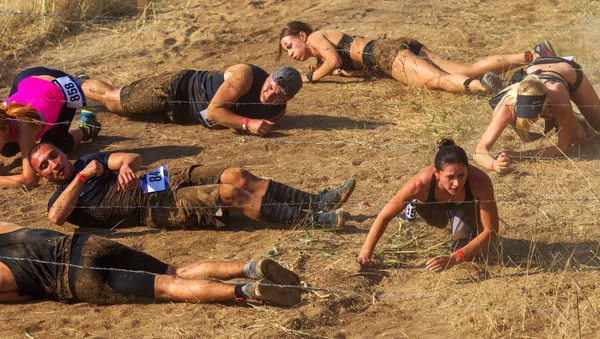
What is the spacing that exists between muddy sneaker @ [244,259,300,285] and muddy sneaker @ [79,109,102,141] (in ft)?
11.1

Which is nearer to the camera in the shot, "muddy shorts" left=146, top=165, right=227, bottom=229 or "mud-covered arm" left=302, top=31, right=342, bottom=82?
"muddy shorts" left=146, top=165, right=227, bottom=229

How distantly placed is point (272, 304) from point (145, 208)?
5.01 feet

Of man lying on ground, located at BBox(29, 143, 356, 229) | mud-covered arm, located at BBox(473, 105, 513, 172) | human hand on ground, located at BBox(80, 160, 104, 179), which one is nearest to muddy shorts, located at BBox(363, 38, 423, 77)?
mud-covered arm, located at BBox(473, 105, 513, 172)

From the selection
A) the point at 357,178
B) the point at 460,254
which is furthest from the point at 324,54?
the point at 460,254

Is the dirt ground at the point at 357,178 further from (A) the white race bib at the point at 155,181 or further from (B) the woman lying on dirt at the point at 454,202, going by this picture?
(A) the white race bib at the point at 155,181

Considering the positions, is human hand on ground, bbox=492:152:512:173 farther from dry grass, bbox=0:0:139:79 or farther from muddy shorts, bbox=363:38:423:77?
dry grass, bbox=0:0:139:79

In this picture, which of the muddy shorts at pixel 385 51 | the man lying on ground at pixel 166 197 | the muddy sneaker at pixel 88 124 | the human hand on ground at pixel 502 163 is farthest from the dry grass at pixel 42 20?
the human hand on ground at pixel 502 163

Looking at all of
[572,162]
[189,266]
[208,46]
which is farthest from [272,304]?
[208,46]

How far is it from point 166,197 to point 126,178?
1.05ft

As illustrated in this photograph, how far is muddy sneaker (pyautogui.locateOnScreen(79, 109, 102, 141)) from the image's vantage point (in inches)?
306

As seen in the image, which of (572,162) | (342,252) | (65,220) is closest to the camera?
(342,252)

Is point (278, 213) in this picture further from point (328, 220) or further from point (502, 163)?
point (502, 163)

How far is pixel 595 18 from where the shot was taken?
10086 millimetres

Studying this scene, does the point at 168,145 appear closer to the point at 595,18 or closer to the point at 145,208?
the point at 145,208
